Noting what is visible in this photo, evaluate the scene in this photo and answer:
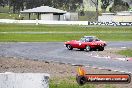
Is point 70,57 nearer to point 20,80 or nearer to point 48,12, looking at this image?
point 20,80

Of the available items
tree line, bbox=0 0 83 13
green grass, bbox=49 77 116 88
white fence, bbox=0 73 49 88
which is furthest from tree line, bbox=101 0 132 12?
white fence, bbox=0 73 49 88

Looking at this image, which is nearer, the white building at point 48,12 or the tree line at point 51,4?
the white building at point 48,12

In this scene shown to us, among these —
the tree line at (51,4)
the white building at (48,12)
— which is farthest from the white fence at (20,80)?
the tree line at (51,4)

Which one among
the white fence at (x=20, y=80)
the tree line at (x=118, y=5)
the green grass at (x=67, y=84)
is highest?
the white fence at (x=20, y=80)

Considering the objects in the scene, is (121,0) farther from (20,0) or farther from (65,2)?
(20,0)

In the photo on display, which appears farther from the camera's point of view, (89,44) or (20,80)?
(89,44)

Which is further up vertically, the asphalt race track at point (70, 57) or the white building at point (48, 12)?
the asphalt race track at point (70, 57)

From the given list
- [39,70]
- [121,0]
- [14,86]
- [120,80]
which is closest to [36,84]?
[14,86]

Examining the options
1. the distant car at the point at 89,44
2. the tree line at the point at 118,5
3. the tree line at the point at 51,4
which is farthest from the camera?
the tree line at the point at 51,4

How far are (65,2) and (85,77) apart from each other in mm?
183055

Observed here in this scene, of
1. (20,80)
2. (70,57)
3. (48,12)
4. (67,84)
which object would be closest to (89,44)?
(70,57)

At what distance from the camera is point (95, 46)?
34.3m

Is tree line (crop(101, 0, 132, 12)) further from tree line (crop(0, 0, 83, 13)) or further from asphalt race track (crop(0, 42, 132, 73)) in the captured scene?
asphalt race track (crop(0, 42, 132, 73))

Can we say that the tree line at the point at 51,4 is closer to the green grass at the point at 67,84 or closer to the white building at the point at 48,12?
the white building at the point at 48,12
